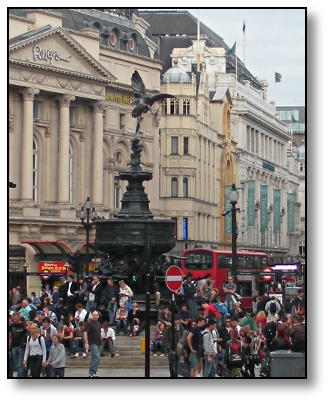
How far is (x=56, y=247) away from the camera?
241 feet

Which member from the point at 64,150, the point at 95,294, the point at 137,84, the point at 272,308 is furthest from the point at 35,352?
the point at 64,150

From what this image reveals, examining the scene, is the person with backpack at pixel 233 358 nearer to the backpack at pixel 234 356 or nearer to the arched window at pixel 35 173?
the backpack at pixel 234 356

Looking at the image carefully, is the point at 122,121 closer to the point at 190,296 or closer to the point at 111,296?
the point at 190,296

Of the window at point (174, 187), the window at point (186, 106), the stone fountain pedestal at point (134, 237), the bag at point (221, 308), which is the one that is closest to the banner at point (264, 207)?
the window at point (174, 187)

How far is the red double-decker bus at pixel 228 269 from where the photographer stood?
59.2m

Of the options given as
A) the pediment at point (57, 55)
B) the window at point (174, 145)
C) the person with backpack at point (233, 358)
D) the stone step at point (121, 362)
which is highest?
the pediment at point (57, 55)

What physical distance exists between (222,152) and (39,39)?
38453mm

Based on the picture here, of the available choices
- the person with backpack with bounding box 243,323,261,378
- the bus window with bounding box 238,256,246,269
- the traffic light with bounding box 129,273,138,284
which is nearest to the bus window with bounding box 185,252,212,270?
the bus window with bounding box 238,256,246,269

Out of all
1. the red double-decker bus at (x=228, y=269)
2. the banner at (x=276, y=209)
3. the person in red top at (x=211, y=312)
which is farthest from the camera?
the banner at (x=276, y=209)

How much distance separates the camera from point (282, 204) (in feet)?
294

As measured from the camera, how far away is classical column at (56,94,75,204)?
76.8 metres

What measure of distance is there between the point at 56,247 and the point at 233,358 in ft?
154

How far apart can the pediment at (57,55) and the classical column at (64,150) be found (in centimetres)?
158
